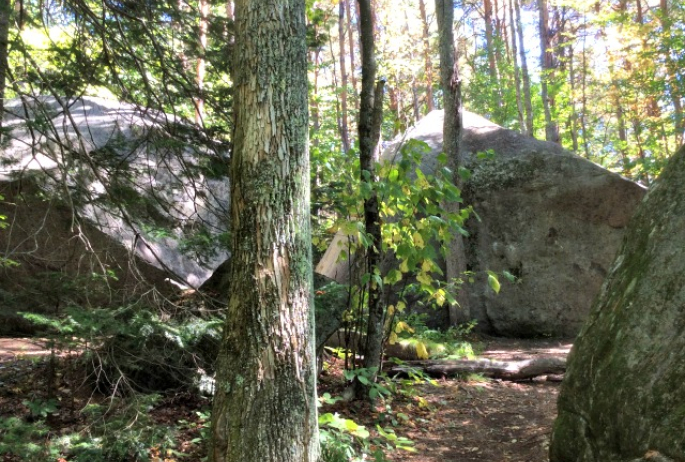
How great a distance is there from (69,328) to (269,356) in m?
1.53

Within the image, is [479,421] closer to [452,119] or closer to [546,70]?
[452,119]

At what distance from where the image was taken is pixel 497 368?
23.0 feet

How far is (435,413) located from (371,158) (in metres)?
2.70

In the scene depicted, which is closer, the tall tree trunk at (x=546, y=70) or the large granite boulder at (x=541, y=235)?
the large granite boulder at (x=541, y=235)

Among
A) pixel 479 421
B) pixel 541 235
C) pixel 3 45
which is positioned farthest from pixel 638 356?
pixel 541 235

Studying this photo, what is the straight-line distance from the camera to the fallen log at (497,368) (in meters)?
6.86

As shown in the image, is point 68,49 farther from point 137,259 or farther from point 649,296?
point 649,296

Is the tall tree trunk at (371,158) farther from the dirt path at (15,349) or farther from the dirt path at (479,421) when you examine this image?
the dirt path at (15,349)

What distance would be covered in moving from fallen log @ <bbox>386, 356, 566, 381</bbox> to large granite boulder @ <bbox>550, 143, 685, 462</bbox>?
3343mm

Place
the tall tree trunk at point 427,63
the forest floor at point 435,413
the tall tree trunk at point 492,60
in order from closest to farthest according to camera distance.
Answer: the forest floor at point 435,413, the tall tree trunk at point 427,63, the tall tree trunk at point 492,60

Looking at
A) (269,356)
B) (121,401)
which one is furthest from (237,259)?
(121,401)

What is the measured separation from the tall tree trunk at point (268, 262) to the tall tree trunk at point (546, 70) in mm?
16788

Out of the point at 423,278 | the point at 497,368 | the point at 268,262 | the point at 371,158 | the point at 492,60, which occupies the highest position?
the point at 492,60

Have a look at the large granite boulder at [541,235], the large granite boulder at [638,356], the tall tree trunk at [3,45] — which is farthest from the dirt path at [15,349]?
the large granite boulder at [541,235]
